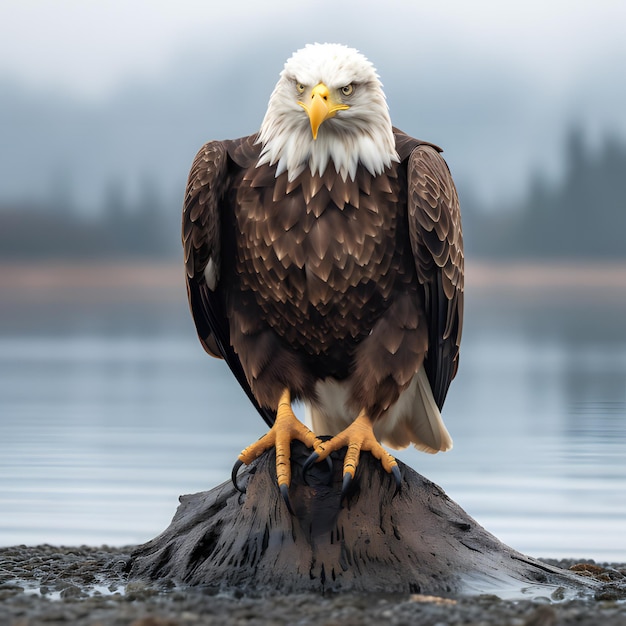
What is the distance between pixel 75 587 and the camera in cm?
558

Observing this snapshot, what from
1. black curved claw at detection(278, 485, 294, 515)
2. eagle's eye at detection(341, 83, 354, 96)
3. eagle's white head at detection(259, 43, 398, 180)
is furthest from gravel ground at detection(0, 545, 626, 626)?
eagle's eye at detection(341, 83, 354, 96)

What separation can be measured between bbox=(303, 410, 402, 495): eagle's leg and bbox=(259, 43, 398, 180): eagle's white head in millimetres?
1397

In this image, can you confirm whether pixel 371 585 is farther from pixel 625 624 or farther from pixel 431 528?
pixel 625 624

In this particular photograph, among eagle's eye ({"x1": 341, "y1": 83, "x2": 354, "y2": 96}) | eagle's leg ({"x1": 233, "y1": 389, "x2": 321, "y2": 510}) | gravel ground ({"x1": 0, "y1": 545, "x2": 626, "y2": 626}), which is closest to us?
gravel ground ({"x1": 0, "y1": 545, "x2": 626, "y2": 626})

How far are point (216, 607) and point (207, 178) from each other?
237 centimetres

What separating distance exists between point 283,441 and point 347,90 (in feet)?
6.38

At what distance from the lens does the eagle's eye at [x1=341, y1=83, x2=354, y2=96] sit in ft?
18.6

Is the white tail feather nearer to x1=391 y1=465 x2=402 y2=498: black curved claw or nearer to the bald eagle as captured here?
the bald eagle

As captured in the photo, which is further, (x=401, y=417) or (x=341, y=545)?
(x=401, y=417)

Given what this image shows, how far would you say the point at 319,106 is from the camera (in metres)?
5.44

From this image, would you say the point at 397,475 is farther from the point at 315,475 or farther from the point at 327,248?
the point at 327,248

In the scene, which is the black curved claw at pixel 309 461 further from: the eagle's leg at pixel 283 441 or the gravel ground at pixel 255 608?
the gravel ground at pixel 255 608

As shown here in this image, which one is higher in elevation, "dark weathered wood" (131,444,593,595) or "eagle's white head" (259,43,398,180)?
"eagle's white head" (259,43,398,180)

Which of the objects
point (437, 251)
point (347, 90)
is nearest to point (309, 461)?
point (437, 251)
